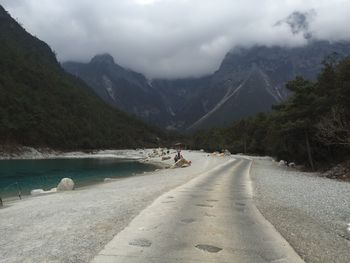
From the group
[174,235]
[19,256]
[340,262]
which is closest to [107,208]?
[174,235]

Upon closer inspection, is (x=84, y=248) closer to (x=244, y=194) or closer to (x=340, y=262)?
(x=340, y=262)

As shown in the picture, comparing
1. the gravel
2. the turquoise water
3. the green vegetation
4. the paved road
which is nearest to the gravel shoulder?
the paved road

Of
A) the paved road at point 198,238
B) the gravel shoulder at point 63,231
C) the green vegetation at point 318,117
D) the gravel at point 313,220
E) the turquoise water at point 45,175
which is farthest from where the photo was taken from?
the turquoise water at point 45,175

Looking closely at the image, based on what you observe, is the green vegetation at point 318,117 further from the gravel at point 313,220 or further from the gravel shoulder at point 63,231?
the gravel shoulder at point 63,231

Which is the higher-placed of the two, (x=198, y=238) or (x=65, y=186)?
(x=198, y=238)

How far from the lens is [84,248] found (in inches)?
484

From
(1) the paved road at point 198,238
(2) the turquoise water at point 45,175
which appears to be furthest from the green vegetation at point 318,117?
(1) the paved road at point 198,238

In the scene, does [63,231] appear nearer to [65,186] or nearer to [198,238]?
[198,238]

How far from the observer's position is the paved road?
1138 cm

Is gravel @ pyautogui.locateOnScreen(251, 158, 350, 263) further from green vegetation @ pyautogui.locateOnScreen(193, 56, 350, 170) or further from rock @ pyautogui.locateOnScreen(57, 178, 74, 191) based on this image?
green vegetation @ pyautogui.locateOnScreen(193, 56, 350, 170)

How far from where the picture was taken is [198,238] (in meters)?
13.2

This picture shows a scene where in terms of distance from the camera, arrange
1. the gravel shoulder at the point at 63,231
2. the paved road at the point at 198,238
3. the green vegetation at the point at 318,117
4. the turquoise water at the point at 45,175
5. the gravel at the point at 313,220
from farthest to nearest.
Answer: the turquoise water at the point at 45,175, the green vegetation at the point at 318,117, the gravel at the point at 313,220, the gravel shoulder at the point at 63,231, the paved road at the point at 198,238

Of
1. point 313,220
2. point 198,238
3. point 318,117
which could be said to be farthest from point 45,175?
point 198,238

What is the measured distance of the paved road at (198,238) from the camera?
37.3 feet
